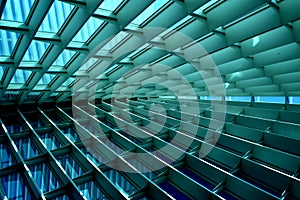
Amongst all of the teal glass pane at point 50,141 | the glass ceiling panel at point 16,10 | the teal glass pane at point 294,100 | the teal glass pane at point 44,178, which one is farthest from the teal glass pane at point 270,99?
the glass ceiling panel at point 16,10

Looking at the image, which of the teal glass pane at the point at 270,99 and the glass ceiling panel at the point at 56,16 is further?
the teal glass pane at the point at 270,99

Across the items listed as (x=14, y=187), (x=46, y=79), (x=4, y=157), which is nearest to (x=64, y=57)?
(x=46, y=79)

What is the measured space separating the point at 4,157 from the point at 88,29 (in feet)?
27.5

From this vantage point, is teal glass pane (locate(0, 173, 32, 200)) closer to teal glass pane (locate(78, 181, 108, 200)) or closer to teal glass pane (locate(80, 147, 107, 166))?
teal glass pane (locate(78, 181, 108, 200))

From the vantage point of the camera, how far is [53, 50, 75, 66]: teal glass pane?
10881 millimetres

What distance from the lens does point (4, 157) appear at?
1288 cm

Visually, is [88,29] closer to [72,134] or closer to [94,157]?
[94,157]

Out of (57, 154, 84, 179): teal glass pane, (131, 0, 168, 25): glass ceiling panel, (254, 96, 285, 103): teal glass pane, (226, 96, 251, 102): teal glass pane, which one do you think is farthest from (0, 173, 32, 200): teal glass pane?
(254, 96, 285, 103): teal glass pane

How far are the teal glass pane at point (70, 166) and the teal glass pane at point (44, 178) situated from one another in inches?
30.4

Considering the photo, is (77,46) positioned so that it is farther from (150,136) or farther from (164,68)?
(150,136)

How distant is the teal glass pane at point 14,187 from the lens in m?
10.6

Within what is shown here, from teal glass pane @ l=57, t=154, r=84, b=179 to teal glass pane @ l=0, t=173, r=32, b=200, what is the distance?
192 centimetres

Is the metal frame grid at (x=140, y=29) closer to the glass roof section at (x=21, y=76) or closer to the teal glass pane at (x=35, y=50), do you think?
the teal glass pane at (x=35, y=50)

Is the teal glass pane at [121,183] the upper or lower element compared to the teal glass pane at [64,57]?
lower
